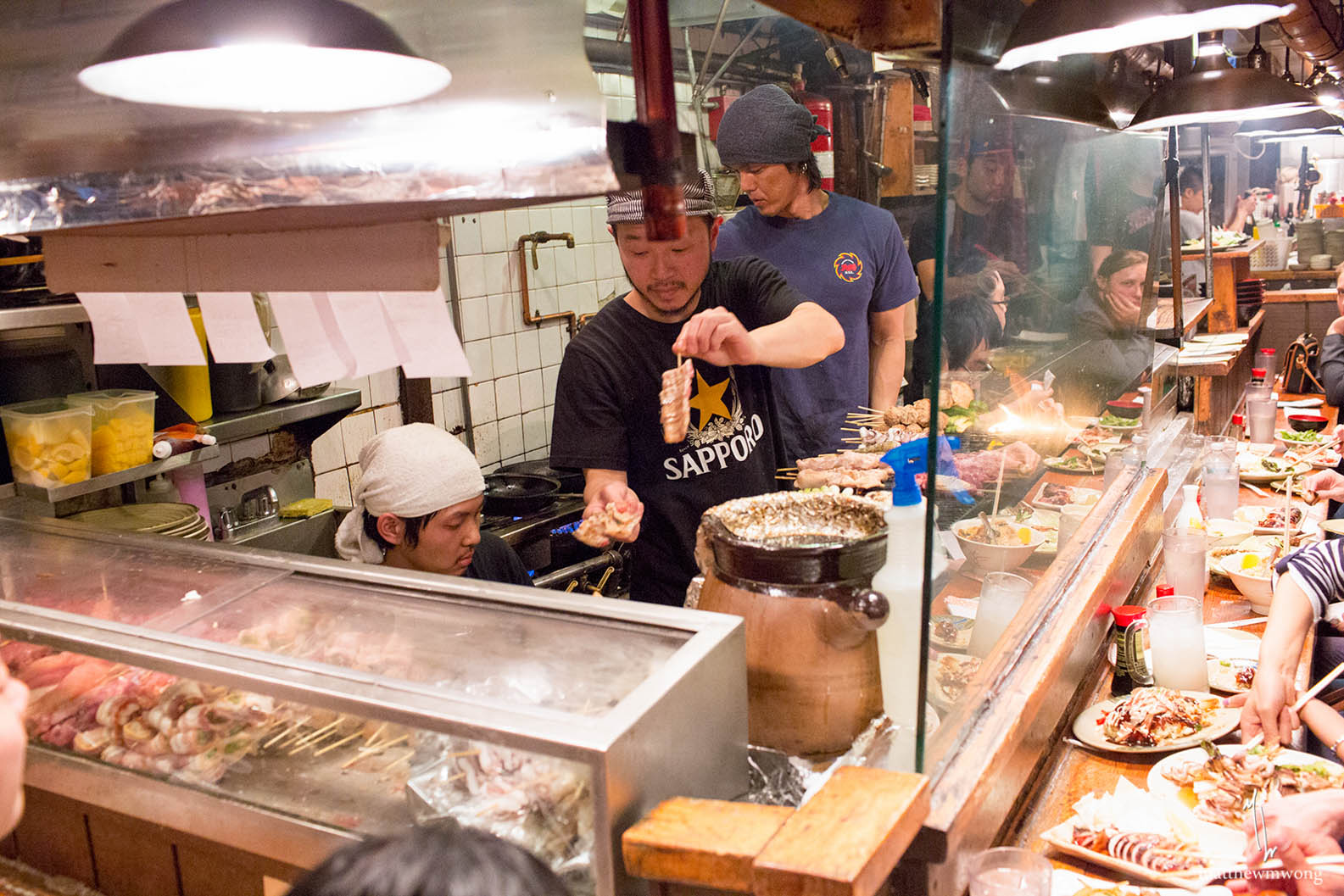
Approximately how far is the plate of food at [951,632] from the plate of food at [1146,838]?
0.42 metres

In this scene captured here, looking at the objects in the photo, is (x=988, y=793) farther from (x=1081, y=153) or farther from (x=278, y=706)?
(x=1081, y=153)

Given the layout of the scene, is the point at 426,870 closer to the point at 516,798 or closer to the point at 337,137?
the point at 516,798

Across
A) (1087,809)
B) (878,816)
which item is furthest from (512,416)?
(878,816)

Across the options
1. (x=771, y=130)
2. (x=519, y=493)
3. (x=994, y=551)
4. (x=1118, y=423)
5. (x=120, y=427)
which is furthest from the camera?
(x=519, y=493)

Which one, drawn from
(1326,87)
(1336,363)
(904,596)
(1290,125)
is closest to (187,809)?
(904,596)

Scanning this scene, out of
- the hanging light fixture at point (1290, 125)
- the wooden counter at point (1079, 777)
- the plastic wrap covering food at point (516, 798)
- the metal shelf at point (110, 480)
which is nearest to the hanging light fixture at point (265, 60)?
the plastic wrap covering food at point (516, 798)

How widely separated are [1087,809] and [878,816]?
860mm

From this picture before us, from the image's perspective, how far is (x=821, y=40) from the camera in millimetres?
6242

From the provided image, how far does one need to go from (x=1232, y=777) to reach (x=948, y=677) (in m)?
0.76

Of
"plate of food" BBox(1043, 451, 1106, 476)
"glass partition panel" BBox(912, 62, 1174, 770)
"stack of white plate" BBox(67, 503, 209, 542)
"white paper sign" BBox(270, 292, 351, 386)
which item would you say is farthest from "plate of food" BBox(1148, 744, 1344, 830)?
"stack of white plate" BBox(67, 503, 209, 542)

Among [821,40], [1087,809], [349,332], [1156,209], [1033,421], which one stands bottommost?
[1087,809]

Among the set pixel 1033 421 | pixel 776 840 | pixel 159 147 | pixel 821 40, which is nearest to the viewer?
pixel 776 840

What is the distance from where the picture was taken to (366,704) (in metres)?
1.30

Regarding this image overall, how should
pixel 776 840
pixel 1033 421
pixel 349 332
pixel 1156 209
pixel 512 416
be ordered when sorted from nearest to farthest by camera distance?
pixel 776 840
pixel 349 332
pixel 1033 421
pixel 1156 209
pixel 512 416
